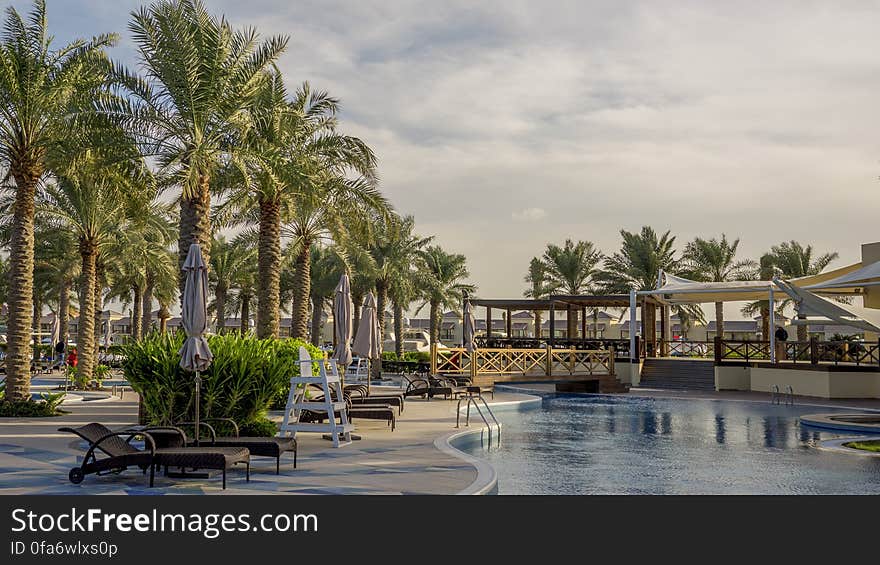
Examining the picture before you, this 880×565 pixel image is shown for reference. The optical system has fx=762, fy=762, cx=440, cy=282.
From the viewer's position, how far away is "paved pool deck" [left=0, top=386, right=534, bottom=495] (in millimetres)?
7426

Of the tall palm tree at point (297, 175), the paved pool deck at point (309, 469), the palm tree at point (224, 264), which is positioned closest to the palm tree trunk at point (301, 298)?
the tall palm tree at point (297, 175)

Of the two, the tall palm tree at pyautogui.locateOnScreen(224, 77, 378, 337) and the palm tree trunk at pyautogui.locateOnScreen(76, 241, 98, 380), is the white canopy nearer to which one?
the tall palm tree at pyautogui.locateOnScreen(224, 77, 378, 337)

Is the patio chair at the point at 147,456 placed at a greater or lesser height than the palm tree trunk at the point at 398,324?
lesser

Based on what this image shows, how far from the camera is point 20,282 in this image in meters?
15.7

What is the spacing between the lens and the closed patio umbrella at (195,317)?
929 centimetres

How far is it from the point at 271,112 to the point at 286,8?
3246 mm

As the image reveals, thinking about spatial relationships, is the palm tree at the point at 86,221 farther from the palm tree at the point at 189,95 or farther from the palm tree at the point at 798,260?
the palm tree at the point at 798,260

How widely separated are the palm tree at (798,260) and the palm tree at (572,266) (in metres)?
9.31

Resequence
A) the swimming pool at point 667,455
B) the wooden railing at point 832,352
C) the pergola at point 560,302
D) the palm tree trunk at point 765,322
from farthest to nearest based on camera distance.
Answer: the palm tree trunk at point 765,322 → the pergola at point 560,302 → the wooden railing at point 832,352 → the swimming pool at point 667,455

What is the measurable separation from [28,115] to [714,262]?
33047mm

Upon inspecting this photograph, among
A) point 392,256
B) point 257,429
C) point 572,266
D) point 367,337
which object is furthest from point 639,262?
point 257,429

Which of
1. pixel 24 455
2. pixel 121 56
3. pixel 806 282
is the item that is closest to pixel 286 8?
pixel 121 56
